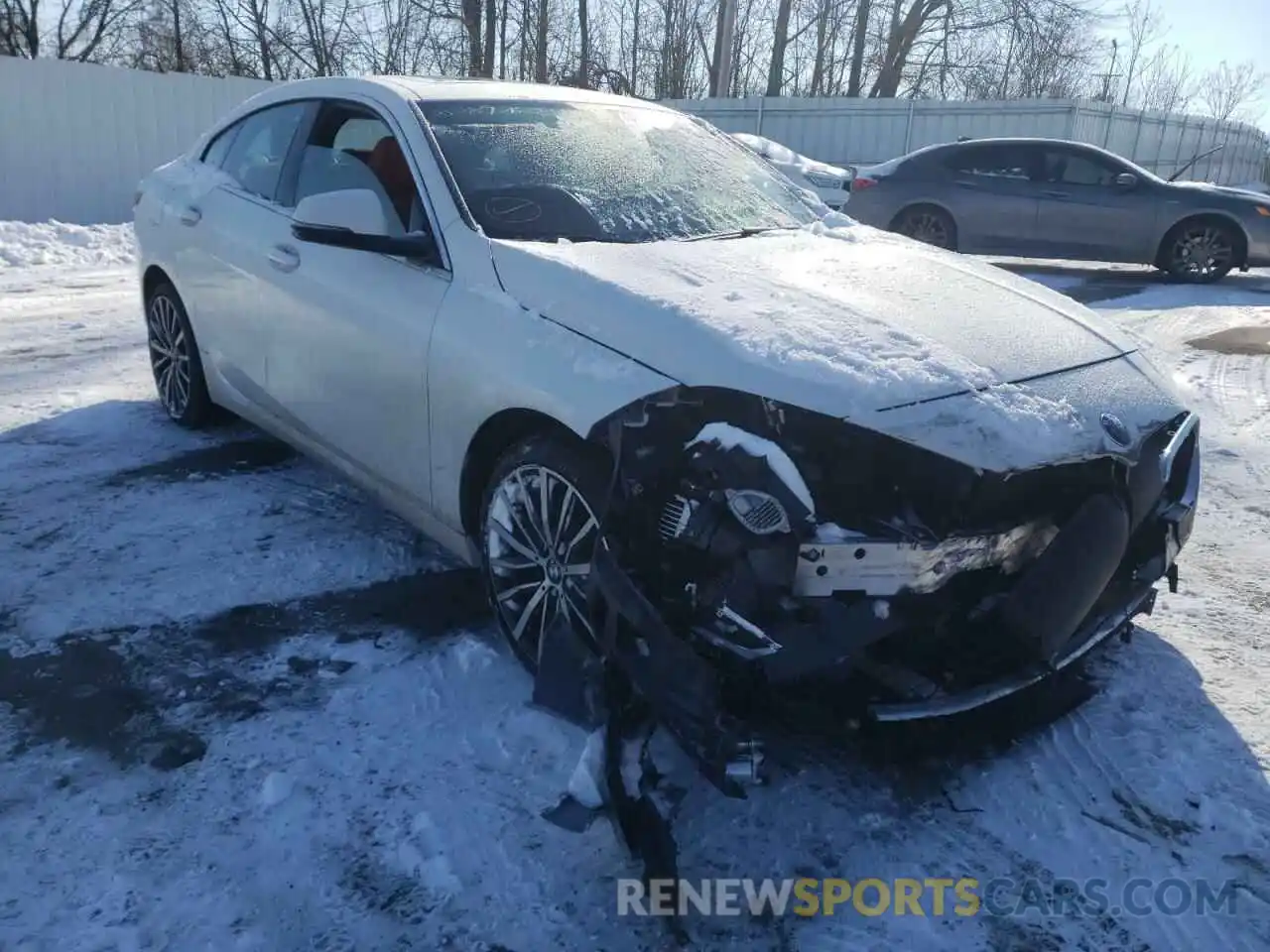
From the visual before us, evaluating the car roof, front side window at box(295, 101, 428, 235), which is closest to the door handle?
front side window at box(295, 101, 428, 235)

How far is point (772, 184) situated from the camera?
4086 millimetres

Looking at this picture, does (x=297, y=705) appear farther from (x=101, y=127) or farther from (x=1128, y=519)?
Result: (x=101, y=127)

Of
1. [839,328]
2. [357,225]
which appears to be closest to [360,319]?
[357,225]

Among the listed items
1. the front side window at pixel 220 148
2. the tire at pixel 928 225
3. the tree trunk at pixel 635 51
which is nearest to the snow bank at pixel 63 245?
the front side window at pixel 220 148

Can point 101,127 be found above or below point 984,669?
above

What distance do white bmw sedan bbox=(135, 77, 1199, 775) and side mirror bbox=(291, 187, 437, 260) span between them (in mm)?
11

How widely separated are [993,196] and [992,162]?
1.45 ft

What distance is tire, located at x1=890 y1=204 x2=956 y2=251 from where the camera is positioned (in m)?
11.3

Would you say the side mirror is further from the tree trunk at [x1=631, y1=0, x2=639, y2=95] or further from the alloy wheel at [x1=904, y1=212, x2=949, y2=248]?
the tree trunk at [x1=631, y1=0, x2=639, y2=95]

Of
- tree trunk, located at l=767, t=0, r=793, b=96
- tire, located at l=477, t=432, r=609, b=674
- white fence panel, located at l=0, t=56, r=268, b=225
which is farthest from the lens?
tree trunk, located at l=767, t=0, r=793, b=96

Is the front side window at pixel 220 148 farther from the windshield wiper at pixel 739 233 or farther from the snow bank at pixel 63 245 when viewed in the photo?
the snow bank at pixel 63 245

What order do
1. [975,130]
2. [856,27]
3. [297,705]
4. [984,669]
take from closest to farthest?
[984,669] → [297,705] → [975,130] → [856,27]

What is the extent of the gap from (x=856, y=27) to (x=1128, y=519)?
108ft

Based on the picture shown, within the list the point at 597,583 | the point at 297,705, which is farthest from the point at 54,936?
the point at 597,583
